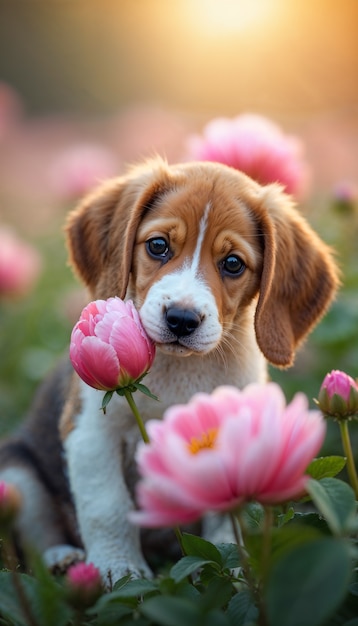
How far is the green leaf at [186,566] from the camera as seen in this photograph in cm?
184

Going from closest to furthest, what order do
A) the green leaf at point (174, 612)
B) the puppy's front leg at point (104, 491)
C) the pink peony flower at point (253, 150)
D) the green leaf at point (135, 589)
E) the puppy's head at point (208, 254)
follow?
the green leaf at point (174, 612)
the green leaf at point (135, 589)
the puppy's head at point (208, 254)
the puppy's front leg at point (104, 491)
the pink peony flower at point (253, 150)

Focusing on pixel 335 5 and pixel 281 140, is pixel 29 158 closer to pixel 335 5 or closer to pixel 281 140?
pixel 335 5

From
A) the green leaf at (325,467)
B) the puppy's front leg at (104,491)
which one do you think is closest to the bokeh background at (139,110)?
the puppy's front leg at (104,491)

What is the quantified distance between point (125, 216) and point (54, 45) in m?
12.8

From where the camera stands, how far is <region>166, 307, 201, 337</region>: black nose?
258 centimetres

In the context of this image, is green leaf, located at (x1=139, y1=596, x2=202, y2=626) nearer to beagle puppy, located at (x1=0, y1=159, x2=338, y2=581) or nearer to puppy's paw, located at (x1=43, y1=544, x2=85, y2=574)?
beagle puppy, located at (x1=0, y1=159, x2=338, y2=581)

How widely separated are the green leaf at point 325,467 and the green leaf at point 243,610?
0.38m

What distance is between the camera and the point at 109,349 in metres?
1.95

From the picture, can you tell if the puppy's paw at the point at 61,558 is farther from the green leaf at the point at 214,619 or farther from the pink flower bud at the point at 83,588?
the green leaf at the point at 214,619

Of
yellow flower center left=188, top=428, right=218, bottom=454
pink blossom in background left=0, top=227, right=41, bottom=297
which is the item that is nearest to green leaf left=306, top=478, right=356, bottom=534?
yellow flower center left=188, top=428, right=218, bottom=454

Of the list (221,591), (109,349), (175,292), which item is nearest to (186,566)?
(221,591)

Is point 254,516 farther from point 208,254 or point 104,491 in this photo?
point 208,254

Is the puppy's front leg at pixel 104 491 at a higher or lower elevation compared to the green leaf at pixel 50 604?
lower

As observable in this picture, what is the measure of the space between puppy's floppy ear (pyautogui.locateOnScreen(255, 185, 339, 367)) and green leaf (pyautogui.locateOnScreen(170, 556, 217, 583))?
1176 mm
